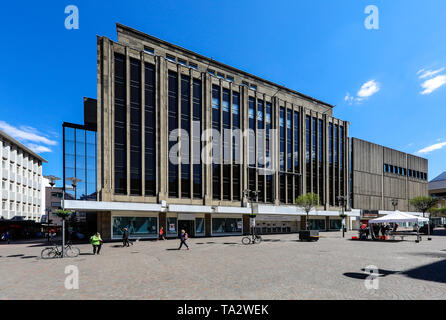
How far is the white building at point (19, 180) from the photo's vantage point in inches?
1781

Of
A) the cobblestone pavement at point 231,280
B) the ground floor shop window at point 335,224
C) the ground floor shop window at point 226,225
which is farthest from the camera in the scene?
the ground floor shop window at point 335,224

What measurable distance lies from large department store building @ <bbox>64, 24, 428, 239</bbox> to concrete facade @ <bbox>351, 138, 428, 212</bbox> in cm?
1092

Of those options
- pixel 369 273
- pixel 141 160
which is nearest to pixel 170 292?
pixel 369 273

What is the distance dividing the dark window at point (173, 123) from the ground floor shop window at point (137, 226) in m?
3.94

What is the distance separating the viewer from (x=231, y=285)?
31.6 ft

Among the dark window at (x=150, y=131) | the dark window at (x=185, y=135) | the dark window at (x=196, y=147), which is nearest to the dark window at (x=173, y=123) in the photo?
the dark window at (x=185, y=135)

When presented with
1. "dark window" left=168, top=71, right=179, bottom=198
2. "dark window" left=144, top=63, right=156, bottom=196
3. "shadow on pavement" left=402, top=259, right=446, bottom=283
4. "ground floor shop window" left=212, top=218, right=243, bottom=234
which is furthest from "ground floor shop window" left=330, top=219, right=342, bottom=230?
"shadow on pavement" left=402, top=259, right=446, bottom=283

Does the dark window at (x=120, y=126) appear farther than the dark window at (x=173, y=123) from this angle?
No

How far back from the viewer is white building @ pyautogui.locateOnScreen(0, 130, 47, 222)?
148 ft

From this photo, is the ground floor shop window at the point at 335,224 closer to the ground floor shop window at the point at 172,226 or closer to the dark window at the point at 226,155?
the dark window at the point at 226,155

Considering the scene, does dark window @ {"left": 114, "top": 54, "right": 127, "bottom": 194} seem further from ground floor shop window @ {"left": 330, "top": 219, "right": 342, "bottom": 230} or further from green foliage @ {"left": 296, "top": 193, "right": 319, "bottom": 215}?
ground floor shop window @ {"left": 330, "top": 219, "right": 342, "bottom": 230}

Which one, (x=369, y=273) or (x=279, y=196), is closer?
(x=369, y=273)
